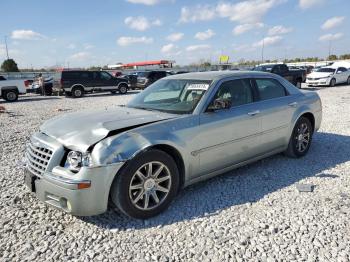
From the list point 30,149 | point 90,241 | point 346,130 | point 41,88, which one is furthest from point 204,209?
point 41,88

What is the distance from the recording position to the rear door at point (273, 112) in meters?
4.85

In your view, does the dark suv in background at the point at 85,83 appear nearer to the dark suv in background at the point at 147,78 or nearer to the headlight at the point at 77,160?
the dark suv in background at the point at 147,78

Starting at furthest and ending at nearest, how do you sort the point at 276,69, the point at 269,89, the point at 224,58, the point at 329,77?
the point at 224,58 → the point at 329,77 → the point at 276,69 → the point at 269,89

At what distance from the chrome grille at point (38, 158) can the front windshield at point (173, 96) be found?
1554 millimetres

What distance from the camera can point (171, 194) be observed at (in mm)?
3754

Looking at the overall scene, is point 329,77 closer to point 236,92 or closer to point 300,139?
point 300,139

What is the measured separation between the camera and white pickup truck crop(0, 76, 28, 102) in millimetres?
18609

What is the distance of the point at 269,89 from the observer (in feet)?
17.1

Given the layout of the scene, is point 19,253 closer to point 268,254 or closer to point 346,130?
point 268,254

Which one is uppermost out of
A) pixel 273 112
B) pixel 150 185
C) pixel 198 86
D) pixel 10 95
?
pixel 198 86

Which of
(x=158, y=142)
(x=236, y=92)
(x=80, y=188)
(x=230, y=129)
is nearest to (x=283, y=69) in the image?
(x=236, y=92)

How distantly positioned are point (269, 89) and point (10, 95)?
17.8 meters

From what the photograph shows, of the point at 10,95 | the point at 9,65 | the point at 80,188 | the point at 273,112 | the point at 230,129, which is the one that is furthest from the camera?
the point at 9,65

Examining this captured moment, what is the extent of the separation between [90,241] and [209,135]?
1860 millimetres
